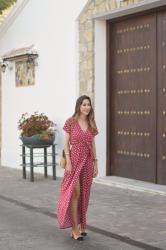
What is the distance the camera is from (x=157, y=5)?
10.8m

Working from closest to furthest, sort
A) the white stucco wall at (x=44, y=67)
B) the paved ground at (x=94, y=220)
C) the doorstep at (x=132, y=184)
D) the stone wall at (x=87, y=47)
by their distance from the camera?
the paved ground at (x=94, y=220), the doorstep at (x=132, y=184), the stone wall at (x=87, y=47), the white stucco wall at (x=44, y=67)

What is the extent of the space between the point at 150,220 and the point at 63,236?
4.48ft

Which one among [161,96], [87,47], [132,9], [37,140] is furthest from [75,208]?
[87,47]

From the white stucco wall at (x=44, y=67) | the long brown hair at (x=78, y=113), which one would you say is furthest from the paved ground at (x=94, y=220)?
the white stucco wall at (x=44, y=67)

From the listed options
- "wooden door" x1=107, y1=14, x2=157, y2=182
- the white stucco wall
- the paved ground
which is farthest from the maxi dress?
the white stucco wall

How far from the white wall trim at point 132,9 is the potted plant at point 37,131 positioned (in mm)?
2475

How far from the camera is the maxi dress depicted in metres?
7.36

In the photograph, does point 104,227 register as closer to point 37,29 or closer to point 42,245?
point 42,245

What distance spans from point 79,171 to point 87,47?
217 inches

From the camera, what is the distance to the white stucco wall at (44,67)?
12.9 m

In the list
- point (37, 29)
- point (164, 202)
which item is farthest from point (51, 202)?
point (37, 29)

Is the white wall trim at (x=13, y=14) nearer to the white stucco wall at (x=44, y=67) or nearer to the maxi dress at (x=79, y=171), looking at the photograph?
the white stucco wall at (x=44, y=67)

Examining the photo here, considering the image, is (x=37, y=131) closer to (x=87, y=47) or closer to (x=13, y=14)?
(x=87, y=47)

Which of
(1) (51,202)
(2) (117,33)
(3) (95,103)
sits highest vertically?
(2) (117,33)
